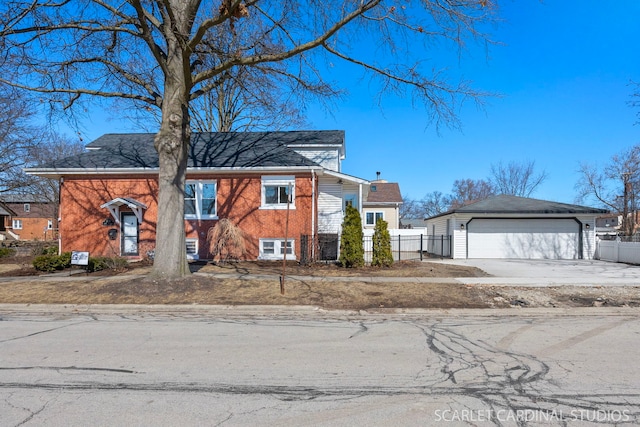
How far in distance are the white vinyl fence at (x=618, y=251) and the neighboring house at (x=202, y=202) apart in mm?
12732

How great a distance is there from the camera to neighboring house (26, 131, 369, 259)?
16922mm

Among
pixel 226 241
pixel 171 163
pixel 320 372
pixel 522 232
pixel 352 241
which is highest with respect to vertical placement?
pixel 171 163

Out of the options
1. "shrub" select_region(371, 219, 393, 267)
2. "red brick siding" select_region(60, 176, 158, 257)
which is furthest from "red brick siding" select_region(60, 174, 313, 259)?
"shrub" select_region(371, 219, 393, 267)

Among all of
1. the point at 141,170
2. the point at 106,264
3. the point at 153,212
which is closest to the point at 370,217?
the point at 153,212

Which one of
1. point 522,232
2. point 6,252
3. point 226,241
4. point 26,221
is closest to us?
point 226,241

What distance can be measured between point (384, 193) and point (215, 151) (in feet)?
79.9

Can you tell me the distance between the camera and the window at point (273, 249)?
670 inches

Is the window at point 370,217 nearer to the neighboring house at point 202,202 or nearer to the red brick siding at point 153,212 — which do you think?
the neighboring house at point 202,202

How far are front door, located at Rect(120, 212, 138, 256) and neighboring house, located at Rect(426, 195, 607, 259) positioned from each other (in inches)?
617

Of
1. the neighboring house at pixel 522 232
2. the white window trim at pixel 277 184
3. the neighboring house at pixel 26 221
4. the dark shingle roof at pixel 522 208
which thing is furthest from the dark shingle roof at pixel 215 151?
the neighboring house at pixel 26 221

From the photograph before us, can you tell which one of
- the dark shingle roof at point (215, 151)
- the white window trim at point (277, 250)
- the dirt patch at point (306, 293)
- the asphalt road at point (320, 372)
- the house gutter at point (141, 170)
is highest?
the dark shingle roof at point (215, 151)

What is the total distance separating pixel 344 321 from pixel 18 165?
31.8 metres

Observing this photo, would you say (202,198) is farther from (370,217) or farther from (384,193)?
(384,193)

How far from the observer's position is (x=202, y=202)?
17219 mm
